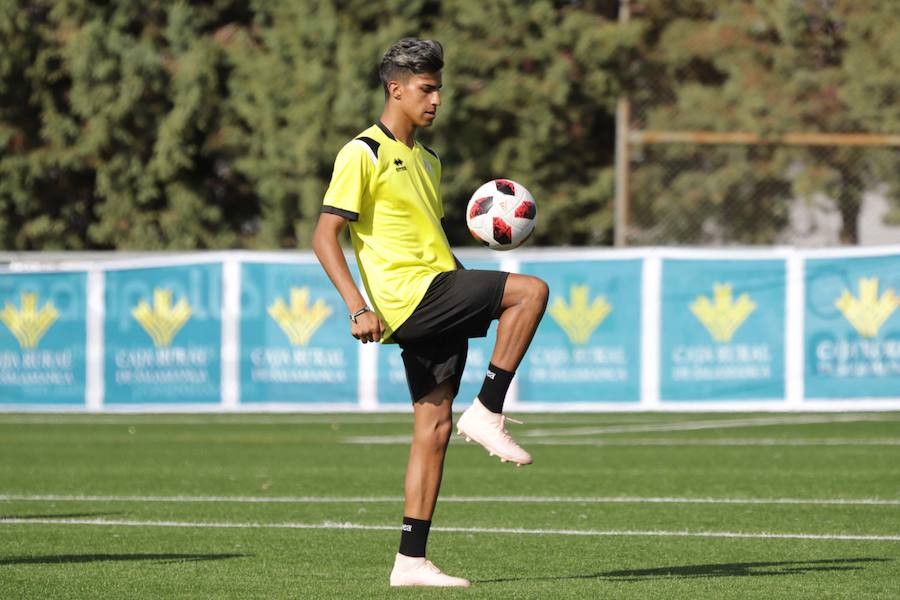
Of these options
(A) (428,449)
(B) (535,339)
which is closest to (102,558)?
(A) (428,449)

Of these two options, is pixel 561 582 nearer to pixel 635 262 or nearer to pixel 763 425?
pixel 763 425

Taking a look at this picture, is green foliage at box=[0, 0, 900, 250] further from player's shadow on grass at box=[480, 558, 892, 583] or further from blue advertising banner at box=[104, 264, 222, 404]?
player's shadow on grass at box=[480, 558, 892, 583]

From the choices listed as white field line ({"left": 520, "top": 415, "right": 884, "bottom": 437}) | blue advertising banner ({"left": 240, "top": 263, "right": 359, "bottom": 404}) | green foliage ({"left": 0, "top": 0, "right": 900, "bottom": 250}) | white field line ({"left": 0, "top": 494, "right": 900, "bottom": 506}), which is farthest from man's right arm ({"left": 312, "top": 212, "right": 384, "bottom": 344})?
green foliage ({"left": 0, "top": 0, "right": 900, "bottom": 250})

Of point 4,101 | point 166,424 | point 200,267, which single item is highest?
point 4,101

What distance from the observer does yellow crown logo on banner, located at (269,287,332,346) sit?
20047 mm

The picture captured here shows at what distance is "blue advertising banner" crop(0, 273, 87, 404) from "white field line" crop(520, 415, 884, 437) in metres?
6.34

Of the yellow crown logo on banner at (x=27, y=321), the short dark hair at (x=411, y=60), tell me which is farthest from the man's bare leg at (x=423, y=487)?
the yellow crown logo on banner at (x=27, y=321)

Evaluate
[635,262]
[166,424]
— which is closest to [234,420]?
[166,424]

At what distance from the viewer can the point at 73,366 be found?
2058 cm

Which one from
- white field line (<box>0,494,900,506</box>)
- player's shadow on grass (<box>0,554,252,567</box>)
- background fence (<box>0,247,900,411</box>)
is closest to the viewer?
player's shadow on grass (<box>0,554,252,567</box>)

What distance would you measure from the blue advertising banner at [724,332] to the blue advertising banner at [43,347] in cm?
688

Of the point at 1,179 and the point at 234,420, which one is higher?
the point at 1,179

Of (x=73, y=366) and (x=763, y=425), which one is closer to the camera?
(x=763, y=425)

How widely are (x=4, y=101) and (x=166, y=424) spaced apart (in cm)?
1051
